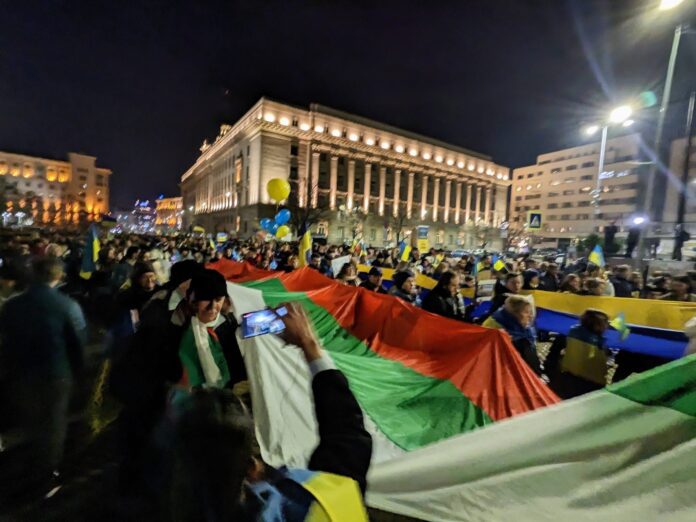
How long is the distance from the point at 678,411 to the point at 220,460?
1770mm

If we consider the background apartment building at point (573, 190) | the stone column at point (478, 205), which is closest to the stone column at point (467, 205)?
the stone column at point (478, 205)

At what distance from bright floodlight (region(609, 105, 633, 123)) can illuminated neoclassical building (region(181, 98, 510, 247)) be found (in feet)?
145

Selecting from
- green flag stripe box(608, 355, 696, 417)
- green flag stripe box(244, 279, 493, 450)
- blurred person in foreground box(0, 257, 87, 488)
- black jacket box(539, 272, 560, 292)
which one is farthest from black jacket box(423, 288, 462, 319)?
black jacket box(539, 272, 560, 292)

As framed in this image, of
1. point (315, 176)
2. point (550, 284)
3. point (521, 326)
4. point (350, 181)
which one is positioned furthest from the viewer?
point (350, 181)

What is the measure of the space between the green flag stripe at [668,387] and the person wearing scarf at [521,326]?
2480mm

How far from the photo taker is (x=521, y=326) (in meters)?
4.21

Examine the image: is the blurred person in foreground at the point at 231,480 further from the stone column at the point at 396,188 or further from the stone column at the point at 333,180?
the stone column at the point at 396,188

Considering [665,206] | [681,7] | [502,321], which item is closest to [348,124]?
[665,206]

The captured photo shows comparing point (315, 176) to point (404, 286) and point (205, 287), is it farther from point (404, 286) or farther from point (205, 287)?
point (205, 287)

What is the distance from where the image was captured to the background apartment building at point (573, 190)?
71.7 metres

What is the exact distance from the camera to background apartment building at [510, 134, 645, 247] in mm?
71688

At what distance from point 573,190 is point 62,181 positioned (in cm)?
12247

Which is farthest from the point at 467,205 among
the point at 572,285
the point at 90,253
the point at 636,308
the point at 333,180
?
the point at 90,253

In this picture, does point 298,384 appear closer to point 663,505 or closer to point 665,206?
point 663,505
